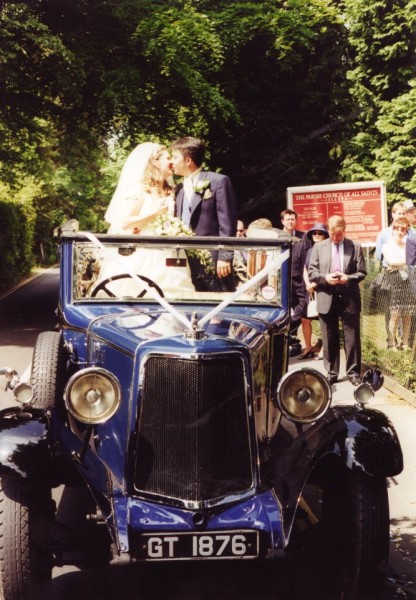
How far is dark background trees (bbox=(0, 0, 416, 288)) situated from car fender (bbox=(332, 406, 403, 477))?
11.5 metres

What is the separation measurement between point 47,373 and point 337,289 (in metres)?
5.04

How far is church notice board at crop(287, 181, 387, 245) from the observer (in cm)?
1347

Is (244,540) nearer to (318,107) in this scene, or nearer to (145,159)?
(145,159)

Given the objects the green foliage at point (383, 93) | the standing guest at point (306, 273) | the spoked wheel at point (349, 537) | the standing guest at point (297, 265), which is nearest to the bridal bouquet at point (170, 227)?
the spoked wheel at point (349, 537)

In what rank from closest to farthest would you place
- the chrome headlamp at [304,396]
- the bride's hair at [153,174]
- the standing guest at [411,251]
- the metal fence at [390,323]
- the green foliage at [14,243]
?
1. the chrome headlamp at [304,396]
2. the bride's hair at [153,174]
3. the metal fence at [390,323]
4. the standing guest at [411,251]
5. the green foliage at [14,243]

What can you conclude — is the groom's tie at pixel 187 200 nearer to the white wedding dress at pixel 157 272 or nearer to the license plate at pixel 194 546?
the white wedding dress at pixel 157 272

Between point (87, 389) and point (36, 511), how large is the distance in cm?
62

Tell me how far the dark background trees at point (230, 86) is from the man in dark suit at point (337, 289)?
746 centimetres

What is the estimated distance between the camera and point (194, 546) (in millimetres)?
3688

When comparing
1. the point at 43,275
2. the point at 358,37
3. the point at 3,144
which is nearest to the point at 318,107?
the point at 358,37

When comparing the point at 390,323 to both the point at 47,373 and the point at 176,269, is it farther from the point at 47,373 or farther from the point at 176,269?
the point at 47,373

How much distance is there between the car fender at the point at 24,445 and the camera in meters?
3.87

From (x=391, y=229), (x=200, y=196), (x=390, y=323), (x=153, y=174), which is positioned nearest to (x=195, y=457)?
(x=200, y=196)

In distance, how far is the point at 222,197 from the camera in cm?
612
